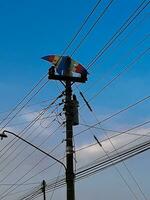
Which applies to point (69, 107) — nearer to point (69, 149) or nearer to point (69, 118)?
point (69, 118)

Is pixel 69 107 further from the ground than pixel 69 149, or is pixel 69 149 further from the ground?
pixel 69 107

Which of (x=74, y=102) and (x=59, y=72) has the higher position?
(x=59, y=72)

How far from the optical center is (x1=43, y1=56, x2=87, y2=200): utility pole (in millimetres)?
22344

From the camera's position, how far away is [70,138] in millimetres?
22875

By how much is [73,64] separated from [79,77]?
852 mm

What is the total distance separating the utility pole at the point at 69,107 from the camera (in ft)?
73.3

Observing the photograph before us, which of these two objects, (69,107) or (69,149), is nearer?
(69,149)

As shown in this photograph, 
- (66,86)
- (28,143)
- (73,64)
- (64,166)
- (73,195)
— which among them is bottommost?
(73,195)

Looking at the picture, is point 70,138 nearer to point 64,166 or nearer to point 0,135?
point 64,166

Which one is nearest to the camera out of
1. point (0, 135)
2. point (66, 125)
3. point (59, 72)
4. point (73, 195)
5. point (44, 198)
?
point (73, 195)

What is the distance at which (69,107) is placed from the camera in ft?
78.2

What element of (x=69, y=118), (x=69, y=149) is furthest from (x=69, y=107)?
(x=69, y=149)

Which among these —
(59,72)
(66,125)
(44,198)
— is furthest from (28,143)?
(44,198)

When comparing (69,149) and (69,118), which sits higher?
(69,118)
